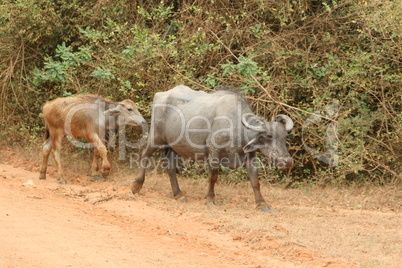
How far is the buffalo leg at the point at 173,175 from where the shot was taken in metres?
9.79

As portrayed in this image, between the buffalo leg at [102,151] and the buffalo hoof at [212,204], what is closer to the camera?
the buffalo hoof at [212,204]

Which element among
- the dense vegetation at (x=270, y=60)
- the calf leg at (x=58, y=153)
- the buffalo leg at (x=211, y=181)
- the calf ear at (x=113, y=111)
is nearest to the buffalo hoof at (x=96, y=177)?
the calf leg at (x=58, y=153)

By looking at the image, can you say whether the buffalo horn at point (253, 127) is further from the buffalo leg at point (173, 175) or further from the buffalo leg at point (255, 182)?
the buffalo leg at point (173, 175)

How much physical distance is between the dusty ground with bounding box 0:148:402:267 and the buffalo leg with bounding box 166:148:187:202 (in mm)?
263

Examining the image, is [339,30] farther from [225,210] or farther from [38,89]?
[38,89]

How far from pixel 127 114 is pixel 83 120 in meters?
0.82

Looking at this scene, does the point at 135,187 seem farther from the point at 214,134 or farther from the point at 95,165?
the point at 214,134

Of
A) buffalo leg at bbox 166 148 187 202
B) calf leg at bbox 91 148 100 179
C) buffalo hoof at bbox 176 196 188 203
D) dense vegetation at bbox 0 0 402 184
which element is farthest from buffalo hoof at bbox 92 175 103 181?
buffalo hoof at bbox 176 196 188 203

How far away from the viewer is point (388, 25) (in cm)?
1063

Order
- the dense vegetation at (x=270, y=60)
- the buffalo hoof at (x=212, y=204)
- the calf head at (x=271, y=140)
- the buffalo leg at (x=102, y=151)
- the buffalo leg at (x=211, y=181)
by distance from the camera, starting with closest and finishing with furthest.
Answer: the calf head at (x=271, y=140) → the buffalo hoof at (x=212, y=204) → the buffalo leg at (x=211, y=181) → the buffalo leg at (x=102, y=151) → the dense vegetation at (x=270, y=60)

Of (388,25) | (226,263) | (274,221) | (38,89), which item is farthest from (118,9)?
(226,263)

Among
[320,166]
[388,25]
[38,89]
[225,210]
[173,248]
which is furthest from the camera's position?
[38,89]

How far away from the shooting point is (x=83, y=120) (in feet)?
35.5

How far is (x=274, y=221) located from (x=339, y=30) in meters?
5.07
